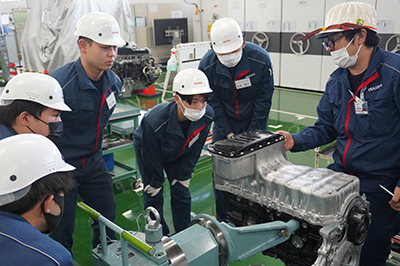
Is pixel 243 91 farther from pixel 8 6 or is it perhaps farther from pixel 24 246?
pixel 8 6

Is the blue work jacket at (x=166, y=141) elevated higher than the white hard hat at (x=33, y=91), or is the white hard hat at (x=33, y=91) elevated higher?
the white hard hat at (x=33, y=91)

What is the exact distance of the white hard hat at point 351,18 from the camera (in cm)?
194

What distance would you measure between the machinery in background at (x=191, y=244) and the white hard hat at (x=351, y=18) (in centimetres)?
110

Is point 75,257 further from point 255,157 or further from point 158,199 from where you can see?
point 255,157

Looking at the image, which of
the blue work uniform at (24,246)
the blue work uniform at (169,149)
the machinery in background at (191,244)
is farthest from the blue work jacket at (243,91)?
the blue work uniform at (24,246)

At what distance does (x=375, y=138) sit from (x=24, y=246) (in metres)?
1.80

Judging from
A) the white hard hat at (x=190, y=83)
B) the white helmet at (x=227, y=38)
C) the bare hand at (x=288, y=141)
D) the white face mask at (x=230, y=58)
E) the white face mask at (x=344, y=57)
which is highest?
the white helmet at (x=227, y=38)

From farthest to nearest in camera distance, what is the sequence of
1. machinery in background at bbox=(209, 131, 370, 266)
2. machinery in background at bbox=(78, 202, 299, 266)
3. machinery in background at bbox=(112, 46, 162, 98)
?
machinery in background at bbox=(112, 46, 162, 98), machinery in background at bbox=(209, 131, 370, 266), machinery in background at bbox=(78, 202, 299, 266)

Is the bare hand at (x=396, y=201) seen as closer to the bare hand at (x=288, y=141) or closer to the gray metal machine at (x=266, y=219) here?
the gray metal machine at (x=266, y=219)

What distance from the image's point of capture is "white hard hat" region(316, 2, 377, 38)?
1.94 m

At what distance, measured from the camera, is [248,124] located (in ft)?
10.5

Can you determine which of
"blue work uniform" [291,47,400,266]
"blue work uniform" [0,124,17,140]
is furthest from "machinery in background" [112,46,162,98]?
"blue work uniform" [291,47,400,266]

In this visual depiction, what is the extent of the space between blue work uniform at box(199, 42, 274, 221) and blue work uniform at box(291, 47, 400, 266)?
972 mm

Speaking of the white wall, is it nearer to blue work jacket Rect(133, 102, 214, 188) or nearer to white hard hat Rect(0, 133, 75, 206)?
blue work jacket Rect(133, 102, 214, 188)
